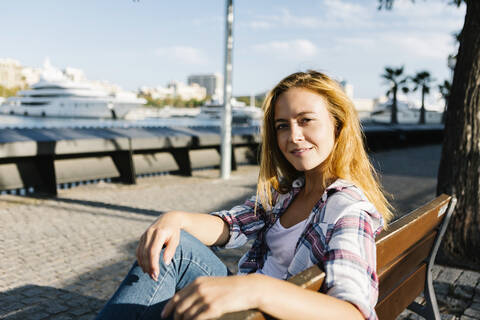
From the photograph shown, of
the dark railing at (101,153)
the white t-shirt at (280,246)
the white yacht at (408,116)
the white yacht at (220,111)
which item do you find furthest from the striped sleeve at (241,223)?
the white yacht at (408,116)

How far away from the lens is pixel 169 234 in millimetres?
1635

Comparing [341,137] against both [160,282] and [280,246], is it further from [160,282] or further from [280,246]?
[160,282]

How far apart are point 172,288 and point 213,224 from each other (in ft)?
1.43

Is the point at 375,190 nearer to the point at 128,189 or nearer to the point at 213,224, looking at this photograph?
the point at 213,224

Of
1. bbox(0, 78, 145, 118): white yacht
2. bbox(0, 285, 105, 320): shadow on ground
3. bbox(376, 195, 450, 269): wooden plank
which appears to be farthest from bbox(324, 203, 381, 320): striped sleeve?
bbox(0, 78, 145, 118): white yacht

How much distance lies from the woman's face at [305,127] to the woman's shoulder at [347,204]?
186 mm

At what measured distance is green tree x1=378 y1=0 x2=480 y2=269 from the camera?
4.07 m

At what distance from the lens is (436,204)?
216 centimetres

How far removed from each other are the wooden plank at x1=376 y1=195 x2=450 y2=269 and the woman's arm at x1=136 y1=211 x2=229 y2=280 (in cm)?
78

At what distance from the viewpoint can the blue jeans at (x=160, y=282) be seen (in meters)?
1.48

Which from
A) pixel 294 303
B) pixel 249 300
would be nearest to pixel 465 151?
pixel 294 303

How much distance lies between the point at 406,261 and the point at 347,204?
2.53ft

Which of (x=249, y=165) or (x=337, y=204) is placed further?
(x=249, y=165)

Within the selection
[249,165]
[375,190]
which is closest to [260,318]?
[375,190]
